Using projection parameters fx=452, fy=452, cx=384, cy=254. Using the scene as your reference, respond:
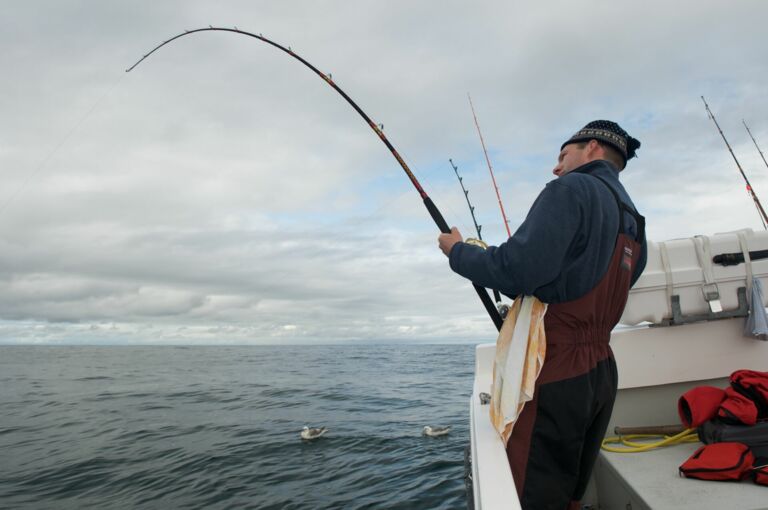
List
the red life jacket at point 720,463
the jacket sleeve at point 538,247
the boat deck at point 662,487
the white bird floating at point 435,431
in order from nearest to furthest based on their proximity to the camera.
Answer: the jacket sleeve at point 538,247, the boat deck at point 662,487, the red life jacket at point 720,463, the white bird floating at point 435,431

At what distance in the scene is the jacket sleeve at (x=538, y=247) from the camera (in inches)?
63.1

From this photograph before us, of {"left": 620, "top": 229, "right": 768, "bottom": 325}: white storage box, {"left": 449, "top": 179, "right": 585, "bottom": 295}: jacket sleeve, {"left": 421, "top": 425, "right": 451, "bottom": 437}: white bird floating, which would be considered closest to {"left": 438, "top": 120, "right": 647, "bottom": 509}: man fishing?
{"left": 449, "top": 179, "right": 585, "bottom": 295}: jacket sleeve

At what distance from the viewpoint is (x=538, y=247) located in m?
1.60

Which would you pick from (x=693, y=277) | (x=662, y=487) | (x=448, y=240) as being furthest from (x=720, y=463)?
(x=448, y=240)

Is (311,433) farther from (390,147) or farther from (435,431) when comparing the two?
(390,147)

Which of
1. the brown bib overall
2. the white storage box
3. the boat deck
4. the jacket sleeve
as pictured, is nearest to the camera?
the jacket sleeve

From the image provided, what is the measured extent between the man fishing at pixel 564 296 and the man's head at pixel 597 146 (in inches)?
8.8

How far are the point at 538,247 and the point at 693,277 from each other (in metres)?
2.38

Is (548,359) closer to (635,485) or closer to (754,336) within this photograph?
(635,485)

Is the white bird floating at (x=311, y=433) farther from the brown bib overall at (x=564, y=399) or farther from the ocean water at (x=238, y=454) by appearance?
the brown bib overall at (x=564, y=399)

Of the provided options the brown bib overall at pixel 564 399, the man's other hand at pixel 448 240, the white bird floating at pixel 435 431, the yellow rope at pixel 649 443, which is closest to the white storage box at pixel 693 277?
the yellow rope at pixel 649 443

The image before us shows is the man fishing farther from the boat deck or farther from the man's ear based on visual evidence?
the boat deck

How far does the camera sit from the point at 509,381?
5.66ft

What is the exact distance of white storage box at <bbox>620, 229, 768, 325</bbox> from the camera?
3.22 meters
